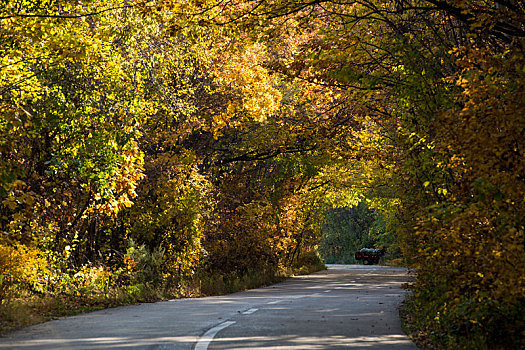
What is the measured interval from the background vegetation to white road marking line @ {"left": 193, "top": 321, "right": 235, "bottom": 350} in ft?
10.7

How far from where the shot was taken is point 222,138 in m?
27.4

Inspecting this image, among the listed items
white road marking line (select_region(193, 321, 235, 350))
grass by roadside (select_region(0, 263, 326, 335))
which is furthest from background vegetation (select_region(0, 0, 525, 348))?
white road marking line (select_region(193, 321, 235, 350))

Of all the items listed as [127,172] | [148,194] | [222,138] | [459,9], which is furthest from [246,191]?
[459,9]

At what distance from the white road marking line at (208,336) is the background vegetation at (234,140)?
3265 millimetres

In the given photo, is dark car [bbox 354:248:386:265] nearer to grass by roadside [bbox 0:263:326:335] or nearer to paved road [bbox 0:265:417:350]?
grass by roadside [bbox 0:263:326:335]

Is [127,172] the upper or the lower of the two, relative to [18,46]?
lower

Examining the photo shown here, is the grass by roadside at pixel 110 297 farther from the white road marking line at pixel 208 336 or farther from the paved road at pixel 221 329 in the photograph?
the white road marking line at pixel 208 336

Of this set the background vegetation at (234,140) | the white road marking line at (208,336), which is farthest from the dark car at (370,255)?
the white road marking line at (208,336)

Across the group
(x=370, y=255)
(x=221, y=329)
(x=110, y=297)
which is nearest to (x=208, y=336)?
(x=221, y=329)

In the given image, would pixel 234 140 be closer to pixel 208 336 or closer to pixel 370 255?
pixel 208 336

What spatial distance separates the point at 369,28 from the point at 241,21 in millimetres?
5925

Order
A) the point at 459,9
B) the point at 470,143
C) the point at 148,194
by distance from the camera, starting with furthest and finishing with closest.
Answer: the point at 148,194 < the point at 459,9 < the point at 470,143

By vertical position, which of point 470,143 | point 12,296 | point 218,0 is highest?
point 218,0

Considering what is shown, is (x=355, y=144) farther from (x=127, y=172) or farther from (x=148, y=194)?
(x=127, y=172)
